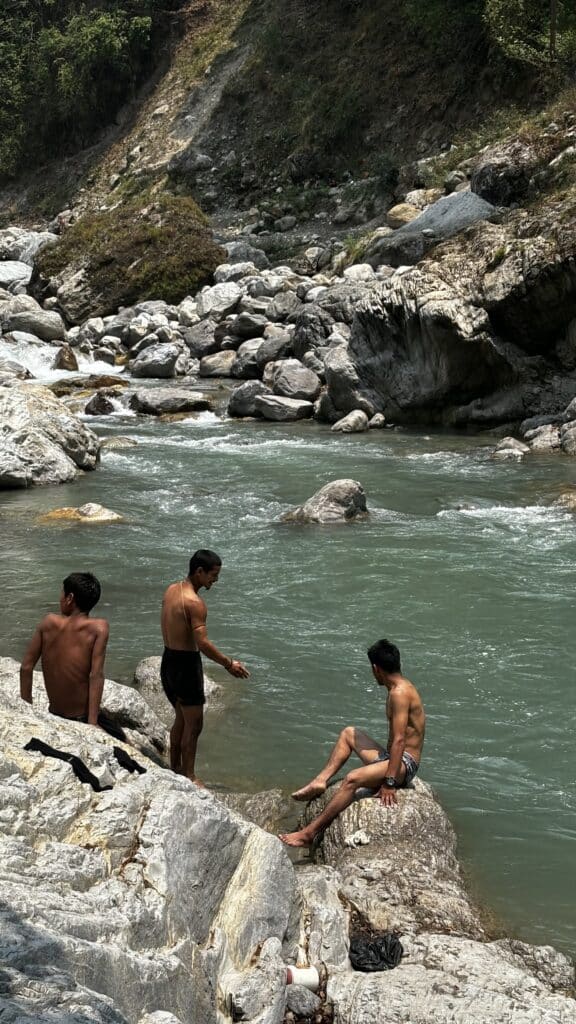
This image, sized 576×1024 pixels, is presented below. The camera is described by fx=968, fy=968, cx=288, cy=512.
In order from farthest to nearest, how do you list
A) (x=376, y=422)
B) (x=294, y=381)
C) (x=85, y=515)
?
(x=294, y=381), (x=376, y=422), (x=85, y=515)

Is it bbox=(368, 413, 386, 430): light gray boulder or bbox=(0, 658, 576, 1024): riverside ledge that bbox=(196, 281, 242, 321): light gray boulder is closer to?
bbox=(368, 413, 386, 430): light gray boulder

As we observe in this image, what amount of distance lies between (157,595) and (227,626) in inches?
49.1


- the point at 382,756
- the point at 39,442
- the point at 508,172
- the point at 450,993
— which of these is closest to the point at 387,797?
the point at 382,756

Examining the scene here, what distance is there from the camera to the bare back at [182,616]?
20.4 feet

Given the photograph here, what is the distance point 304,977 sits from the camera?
4.28 m

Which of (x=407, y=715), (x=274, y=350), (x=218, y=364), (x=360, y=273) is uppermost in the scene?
(x=360, y=273)

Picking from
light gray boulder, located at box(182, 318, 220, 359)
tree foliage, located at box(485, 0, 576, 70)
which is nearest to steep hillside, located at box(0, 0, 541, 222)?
tree foliage, located at box(485, 0, 576, 70)

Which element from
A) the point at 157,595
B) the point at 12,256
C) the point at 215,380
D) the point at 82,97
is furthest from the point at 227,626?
the point at 82,97

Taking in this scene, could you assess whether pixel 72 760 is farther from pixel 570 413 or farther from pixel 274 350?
pixel 274 350

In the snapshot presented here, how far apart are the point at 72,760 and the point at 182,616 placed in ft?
6.94

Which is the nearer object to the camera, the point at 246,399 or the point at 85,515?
the point at 85,515

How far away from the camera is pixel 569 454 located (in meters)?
17.2

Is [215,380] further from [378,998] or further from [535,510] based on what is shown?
[378,998]

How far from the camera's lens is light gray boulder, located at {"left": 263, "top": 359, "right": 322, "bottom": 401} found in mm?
22078
